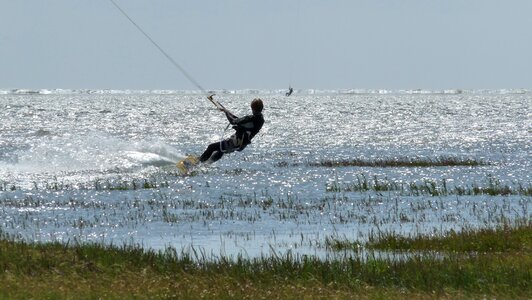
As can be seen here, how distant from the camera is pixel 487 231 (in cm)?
1998

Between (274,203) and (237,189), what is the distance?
4710 millimetres

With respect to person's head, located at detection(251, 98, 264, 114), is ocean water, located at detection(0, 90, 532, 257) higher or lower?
lower

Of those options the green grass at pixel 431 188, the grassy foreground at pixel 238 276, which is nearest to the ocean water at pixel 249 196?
the green grass at pixel 431 188

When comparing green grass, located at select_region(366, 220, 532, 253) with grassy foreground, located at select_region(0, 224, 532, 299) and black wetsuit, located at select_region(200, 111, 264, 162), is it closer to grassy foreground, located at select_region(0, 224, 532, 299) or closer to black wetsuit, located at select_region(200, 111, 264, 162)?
grassy foreground, located at select_region(0, 224, 532, 299)

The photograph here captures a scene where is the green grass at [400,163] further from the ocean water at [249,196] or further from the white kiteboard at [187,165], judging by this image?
the white kiteboard at [187,165]

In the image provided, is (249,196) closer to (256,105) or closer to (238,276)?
(256,105)

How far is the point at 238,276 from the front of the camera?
1510 centimetres

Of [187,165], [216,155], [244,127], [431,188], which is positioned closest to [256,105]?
[244,127]

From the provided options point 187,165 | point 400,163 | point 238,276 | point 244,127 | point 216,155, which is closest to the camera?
point 238,276

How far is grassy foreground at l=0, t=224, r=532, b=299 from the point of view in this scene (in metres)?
13.6

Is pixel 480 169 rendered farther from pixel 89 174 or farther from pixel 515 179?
pixel 89 174

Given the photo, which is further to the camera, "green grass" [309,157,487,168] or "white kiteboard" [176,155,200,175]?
"green grass" [309,157,487,168]

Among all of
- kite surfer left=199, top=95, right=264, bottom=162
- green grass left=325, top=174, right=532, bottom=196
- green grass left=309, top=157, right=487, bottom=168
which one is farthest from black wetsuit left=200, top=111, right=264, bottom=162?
green grass left=309, top=157, right=487, bottom=168

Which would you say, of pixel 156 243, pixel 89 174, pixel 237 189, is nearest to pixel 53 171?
pixel 89 174
